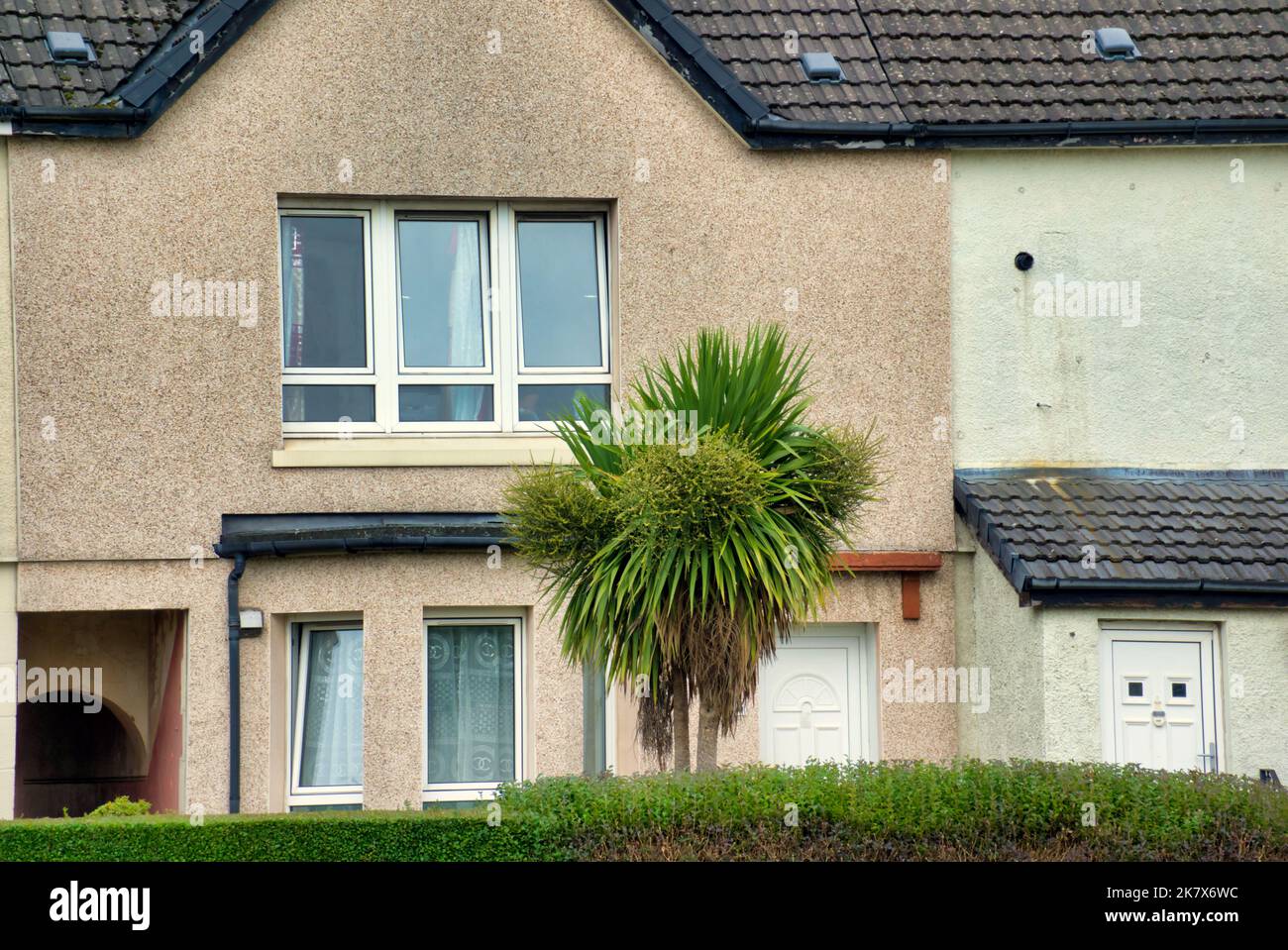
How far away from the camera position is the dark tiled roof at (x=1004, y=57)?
1605 centimetres

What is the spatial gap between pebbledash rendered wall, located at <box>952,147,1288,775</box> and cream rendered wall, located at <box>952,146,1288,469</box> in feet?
0.04

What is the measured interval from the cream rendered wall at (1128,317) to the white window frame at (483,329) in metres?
3.26

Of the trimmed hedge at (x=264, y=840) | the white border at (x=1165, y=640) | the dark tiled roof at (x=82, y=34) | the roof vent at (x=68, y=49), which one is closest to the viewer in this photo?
the trimmed hedge at (x=264, y=840)

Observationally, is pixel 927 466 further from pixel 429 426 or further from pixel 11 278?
pixel 11 278

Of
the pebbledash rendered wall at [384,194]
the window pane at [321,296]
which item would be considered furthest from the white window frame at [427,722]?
the window pane at [321,296]

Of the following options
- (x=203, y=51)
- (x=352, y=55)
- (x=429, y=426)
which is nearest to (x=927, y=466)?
(x=429, y=426)

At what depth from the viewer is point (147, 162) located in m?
15.0

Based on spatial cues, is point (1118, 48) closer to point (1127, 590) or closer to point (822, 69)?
point (822, 69)

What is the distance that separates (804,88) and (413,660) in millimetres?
5909

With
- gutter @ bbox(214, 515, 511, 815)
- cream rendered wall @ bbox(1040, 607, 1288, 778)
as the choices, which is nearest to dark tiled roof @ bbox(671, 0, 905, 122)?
gutter @ bbox(214, 515, 511, 815)

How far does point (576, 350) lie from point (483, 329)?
31.5 inches

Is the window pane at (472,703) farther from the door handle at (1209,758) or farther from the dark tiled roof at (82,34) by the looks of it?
the door handle at (1209,758)

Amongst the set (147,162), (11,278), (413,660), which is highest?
(147,162)

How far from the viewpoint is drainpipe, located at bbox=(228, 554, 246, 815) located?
48.4ft
